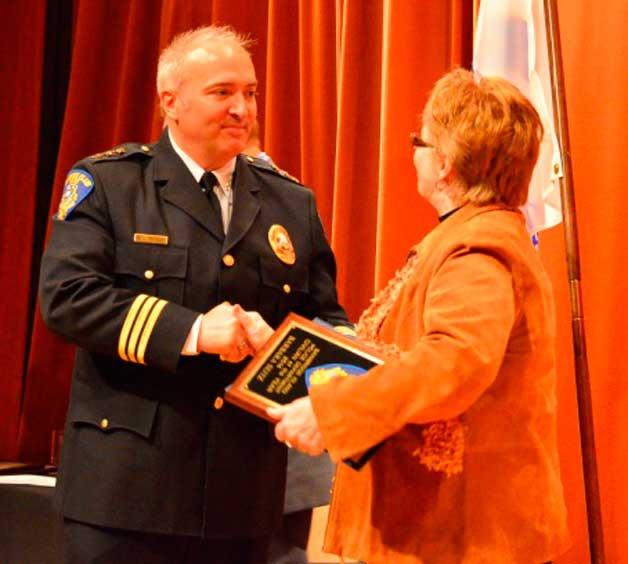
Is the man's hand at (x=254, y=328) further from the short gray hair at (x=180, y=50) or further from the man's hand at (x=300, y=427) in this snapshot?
the short gray hair at (x=180, y=50)

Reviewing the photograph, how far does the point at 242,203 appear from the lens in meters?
1.98

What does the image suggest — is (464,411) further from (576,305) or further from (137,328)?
(576,305)

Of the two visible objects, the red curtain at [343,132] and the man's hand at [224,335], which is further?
the red curtain at [343,132]

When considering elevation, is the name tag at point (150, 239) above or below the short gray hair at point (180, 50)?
below

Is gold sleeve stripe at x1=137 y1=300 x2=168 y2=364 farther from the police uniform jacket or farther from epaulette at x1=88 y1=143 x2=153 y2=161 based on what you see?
epaulette at x1=88 y1=143 x2=153 y2=161

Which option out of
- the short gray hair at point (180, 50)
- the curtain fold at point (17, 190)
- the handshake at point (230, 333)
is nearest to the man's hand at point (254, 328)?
the handshake at point (230, 333)

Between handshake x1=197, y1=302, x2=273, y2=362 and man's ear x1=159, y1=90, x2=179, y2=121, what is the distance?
44 centimetres

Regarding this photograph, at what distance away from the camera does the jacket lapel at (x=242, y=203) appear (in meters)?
1.92

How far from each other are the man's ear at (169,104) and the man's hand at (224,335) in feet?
1.47

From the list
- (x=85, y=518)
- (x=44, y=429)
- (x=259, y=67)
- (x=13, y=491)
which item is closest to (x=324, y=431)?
(x=85, y=518)

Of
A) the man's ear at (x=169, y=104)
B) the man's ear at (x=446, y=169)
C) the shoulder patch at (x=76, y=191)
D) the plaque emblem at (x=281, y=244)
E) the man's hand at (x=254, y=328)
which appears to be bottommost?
the man's hand at (x=254, y=328)

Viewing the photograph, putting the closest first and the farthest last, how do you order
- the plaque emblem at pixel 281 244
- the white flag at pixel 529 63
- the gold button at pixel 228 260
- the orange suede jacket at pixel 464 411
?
the orange suede jacket at pixel 464 411 → the gold button at pixel 228 260 → the plaque emblem at pixel 281 244 → the white flag at pixel 529 63

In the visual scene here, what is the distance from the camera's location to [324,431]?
5.16ft

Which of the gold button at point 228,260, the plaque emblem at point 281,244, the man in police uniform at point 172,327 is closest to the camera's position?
the man in police uniform at point 172,327
